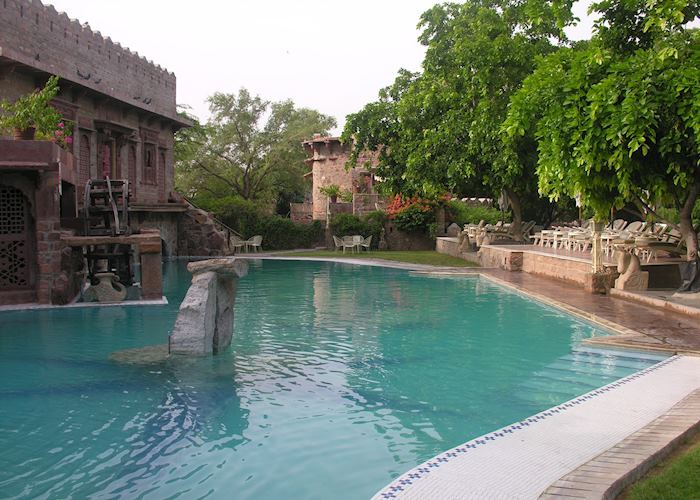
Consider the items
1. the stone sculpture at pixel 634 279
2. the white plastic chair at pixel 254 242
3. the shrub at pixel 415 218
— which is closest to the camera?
the stone sculpture at pixel 634 279

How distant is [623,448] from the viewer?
200 inches

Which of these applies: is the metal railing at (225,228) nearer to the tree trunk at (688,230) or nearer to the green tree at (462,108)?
the green tree at (462,108)

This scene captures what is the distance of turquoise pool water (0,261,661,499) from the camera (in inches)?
211

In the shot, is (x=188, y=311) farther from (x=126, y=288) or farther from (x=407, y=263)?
(x=407, y=263)

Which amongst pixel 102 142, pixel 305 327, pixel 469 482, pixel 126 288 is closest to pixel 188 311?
pixel 305 327

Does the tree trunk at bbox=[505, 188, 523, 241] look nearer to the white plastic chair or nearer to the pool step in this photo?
the white plastic chair

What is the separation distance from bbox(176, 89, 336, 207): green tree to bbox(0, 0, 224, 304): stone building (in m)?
11.4

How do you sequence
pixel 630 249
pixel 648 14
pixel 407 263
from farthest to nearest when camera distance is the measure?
pixel 407 263
pixel 630 249
pixel 648 14

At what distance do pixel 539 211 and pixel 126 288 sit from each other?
70.9ft

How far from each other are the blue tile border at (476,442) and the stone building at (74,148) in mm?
10329

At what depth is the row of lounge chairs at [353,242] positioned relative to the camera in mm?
31297

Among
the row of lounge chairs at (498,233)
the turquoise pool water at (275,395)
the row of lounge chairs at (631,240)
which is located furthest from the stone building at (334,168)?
the turquoise pool water at (275,395)

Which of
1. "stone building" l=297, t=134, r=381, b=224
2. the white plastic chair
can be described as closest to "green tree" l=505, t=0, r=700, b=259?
the white plastic chair

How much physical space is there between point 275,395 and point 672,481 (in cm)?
419
